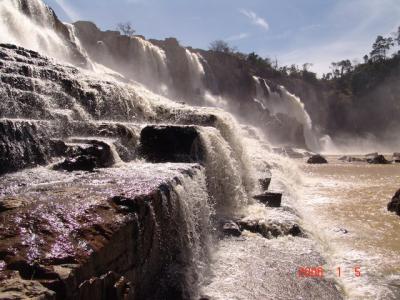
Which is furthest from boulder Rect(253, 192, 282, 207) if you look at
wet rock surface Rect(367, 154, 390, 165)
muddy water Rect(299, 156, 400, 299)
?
wet rock surface Rect(367, 154, 390, 165)

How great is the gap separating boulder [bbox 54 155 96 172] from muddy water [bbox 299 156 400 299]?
4405 mm

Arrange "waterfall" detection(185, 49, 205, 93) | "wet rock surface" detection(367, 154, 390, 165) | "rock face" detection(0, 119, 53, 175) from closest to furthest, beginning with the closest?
"rock face" detection(0, 119, 53, 175), "wet rock surface" detection(367, 154, 390, 165), "waterfall" detection(185, 49, 205, 93)

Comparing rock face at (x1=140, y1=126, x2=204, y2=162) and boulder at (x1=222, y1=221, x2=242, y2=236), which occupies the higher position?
rock face at (x1=140, y1=126, x2=204, y2=162)

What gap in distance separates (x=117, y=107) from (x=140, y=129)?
1.98 m

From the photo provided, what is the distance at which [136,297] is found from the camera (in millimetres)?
4809

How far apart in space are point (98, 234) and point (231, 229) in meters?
4.10

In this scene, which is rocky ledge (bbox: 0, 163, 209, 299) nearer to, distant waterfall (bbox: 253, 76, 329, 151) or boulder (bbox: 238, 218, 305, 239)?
boulder (bbox: 238, 218, 305, 239)

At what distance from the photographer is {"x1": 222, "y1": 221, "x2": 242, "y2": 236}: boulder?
7871 millimetres

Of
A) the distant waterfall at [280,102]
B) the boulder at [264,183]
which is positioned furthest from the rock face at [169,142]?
the distant waterfall at [280,102]

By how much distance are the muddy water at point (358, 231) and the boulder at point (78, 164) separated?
4.40m

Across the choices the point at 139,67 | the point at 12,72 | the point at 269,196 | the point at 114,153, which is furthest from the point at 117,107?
the point at 139,67

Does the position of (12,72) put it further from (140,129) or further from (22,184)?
(22,184)
